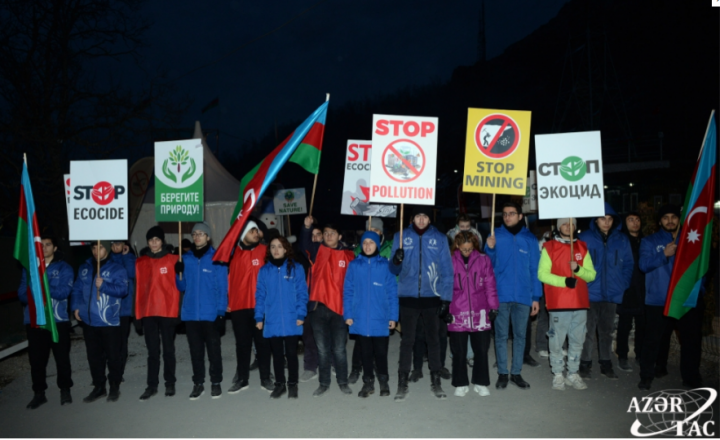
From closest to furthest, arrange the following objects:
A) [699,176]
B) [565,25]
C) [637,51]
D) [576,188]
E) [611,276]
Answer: [699,176] → [576,188] → [611,276] → [637,51] → [565,25]

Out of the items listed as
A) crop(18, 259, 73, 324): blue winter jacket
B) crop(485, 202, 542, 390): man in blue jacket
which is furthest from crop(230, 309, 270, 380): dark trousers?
crop(485, 202, 542, 390): man in blue jacket

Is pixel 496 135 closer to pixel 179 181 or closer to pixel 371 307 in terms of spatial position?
pixel 371 307

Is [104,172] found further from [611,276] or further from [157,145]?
[611,276]

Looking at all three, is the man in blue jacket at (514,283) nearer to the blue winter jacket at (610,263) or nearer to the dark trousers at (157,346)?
the blue winter jacket at (610,263)

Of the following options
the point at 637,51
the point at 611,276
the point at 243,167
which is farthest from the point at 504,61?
the point at 611,276

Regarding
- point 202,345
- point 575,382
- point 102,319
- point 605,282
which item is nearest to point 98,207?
point 102,319

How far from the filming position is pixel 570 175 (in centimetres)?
707

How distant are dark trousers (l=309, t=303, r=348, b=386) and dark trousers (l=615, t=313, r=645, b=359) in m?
3.78

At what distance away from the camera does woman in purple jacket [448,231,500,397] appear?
22.0 feet

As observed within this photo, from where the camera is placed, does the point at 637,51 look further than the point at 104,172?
Yes

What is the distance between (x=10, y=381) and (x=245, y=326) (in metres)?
3.62

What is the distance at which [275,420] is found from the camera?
5.89m

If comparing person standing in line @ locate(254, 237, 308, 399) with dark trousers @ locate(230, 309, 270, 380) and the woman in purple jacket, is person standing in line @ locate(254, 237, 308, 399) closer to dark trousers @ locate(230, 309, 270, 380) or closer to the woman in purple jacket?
dark trousers @ locate(230, 309, 270, 380)

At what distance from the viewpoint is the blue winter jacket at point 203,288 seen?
706 centimetres
